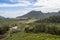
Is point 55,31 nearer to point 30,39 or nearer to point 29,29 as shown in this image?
point 29,29

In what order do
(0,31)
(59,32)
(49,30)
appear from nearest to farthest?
(59,32) < (49,30) < (0,31)

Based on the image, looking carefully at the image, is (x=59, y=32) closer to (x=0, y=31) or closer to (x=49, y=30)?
(x=49, y=30)

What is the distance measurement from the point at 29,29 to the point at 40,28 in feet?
30.6

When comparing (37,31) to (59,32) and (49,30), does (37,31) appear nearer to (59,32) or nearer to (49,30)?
(49,30)

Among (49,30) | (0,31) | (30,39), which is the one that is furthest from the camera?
(0,31)

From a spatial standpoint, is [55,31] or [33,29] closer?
[55,31]

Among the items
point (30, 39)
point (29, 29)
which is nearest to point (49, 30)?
point (29, 29)

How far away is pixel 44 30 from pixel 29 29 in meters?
12.2

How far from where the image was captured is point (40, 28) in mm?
152125

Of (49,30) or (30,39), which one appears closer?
(30,39)

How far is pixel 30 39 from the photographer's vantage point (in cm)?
9962

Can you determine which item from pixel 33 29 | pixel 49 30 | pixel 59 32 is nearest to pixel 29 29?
pixel 33 29

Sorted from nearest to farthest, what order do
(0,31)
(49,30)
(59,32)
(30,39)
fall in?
(30,39)
(59,32)
(49,30)
(0,31)

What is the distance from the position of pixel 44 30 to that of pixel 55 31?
12.6 metres
